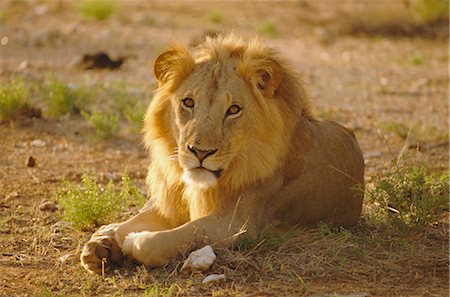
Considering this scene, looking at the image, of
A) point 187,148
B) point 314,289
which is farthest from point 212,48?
point 314,289

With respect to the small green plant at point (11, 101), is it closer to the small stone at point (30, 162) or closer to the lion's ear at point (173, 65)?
the small stone at point (30, 162)

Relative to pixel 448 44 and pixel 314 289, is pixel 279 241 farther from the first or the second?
pixel 448 44

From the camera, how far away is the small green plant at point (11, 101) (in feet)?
25.1

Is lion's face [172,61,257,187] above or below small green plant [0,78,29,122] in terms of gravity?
above

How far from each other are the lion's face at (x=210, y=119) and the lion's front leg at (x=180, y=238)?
0.76ft

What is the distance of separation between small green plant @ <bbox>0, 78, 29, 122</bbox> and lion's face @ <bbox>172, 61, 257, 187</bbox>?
A: 3.26m

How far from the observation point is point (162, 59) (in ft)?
16.1

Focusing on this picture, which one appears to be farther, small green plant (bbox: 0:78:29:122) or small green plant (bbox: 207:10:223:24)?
small green plant (bbox: 207:10:223:24)

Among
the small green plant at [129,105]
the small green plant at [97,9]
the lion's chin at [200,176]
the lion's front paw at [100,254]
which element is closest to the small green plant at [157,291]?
the lion's front paw at [100,254]

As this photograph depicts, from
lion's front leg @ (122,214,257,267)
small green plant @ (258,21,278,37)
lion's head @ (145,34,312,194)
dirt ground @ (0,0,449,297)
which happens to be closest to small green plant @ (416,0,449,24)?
dirt ground @ (0,0,449,297)

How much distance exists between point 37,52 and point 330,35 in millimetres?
4670

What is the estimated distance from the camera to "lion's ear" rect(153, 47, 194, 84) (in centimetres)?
480

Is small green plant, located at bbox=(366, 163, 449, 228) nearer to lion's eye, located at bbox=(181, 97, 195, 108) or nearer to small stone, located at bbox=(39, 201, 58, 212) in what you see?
lion's eye, located at bbox=(181, 97, 195, 108)

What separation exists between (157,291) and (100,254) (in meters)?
0.48
